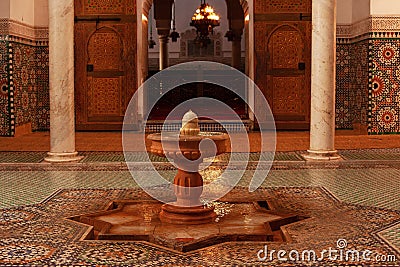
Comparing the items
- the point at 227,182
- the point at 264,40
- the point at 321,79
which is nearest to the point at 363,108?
the point at 264,40

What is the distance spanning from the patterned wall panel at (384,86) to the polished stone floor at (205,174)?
5.04ft

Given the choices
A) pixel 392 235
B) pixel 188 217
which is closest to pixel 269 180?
pixel 188 217

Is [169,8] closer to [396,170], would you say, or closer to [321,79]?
[321,79]

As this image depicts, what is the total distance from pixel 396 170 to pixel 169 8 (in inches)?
315

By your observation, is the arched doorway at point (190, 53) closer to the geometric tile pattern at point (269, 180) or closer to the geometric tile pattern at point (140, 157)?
the geometric tile pattern at point (140, 157)

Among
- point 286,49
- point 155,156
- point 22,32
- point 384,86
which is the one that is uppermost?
point 22,32

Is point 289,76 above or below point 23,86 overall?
above

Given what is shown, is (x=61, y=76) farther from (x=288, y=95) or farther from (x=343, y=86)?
(x=343, y=86)

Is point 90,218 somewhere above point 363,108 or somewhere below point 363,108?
below

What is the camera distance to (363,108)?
301 inches

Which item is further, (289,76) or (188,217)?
(289,76)

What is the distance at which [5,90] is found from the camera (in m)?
7.23

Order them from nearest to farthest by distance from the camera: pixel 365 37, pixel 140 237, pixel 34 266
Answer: pixel 34 266
pixel 140 237
pixel 365 37

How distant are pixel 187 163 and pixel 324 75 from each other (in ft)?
8.11
